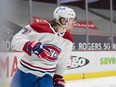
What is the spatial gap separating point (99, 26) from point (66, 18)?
8.00 m

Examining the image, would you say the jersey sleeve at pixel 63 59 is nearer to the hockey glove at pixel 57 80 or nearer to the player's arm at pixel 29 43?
the hockey glove at pixel 57 80

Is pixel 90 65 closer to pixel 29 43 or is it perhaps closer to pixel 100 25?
pixel 100 25

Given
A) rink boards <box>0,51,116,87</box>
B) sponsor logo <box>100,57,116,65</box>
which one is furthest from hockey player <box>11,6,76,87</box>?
sponsor logo <box>100,57,116,65</box>

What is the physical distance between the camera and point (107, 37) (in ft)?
27.0

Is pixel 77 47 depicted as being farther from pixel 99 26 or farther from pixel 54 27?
pixel 54 27

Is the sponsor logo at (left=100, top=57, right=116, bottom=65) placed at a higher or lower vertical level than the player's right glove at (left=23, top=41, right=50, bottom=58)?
lower

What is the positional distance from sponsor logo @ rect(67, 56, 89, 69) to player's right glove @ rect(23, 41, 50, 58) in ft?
15.7

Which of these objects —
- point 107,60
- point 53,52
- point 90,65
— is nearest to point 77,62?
point 90,65

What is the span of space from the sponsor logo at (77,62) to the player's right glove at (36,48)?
477 centimetres

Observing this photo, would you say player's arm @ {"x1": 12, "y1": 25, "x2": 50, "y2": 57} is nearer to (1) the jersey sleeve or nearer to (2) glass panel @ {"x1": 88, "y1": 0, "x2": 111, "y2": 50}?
Answer: (1) the jersey sleeve

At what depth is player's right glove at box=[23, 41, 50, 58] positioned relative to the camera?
3.96 feet

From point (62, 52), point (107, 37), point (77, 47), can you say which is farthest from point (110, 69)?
point (62, 52)

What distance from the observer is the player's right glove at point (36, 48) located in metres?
1.21

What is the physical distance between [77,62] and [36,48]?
5062 millimetres
